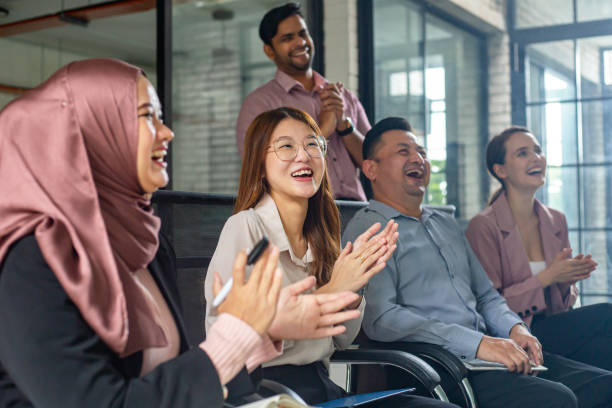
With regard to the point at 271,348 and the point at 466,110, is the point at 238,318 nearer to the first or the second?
the point at 271,348

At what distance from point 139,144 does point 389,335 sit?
4.70 ft

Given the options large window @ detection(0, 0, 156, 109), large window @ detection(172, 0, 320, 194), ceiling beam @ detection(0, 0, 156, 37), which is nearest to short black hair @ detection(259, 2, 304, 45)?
ceiling beam @ detection(0, 0, 156, 37)

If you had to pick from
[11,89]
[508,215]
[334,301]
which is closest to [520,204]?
[508,215]

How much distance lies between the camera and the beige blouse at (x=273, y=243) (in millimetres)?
1920

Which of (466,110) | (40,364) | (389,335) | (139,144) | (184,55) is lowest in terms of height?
(389,335)

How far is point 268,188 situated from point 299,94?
1.58m

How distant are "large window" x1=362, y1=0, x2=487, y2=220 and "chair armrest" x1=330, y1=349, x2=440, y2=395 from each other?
10.1ft

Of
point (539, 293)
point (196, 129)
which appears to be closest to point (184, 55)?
point (196, 129)

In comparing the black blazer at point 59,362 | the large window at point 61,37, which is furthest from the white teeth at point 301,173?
the large window at point 61,37

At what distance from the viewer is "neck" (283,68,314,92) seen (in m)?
3.69

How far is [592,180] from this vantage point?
4801 millimetres

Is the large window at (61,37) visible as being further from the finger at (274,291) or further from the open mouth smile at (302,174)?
the finger at (274,291)

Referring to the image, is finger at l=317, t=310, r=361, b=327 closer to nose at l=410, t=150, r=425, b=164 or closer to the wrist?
nose at l=410, t=150, r=425, b=164

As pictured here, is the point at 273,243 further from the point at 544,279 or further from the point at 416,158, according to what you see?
the point at 544,279
